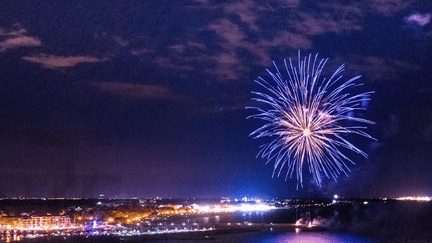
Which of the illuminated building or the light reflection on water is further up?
the illuminated building

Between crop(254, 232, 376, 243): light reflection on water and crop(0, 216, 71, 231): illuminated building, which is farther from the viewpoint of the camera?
crop(0, 216, 71, 231): illuminated building

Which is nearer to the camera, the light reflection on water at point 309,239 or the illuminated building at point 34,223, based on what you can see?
the light reflection on water at point 309,239

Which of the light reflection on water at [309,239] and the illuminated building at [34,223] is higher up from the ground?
the illuminated building at [34,223]

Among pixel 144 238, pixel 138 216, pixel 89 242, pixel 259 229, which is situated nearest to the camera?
pixel 89 242

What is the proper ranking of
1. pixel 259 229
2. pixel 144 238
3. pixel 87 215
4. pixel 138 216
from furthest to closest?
pixel 138 216, pixel 87 215, pixel 259 229, pixel 144 238

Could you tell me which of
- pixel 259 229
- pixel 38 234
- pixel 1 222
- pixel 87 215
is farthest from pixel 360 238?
pixel 87 215

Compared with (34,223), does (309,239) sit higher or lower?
lower

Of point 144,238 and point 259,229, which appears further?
point 259,229

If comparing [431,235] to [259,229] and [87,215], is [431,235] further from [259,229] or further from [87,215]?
[87,215]

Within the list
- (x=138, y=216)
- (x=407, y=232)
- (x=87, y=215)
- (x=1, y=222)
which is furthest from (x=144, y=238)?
(x=138, y=216)

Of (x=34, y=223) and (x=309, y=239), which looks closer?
(x=309, y=239)
